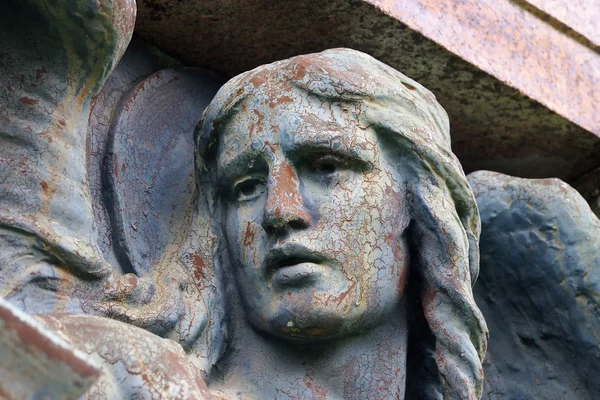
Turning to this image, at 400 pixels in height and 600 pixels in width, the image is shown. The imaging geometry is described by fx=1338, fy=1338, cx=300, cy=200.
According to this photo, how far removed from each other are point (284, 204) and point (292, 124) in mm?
163

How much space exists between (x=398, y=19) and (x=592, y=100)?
655mm

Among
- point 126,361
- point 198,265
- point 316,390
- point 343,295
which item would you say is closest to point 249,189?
point 198,265

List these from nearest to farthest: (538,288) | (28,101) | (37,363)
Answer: (37,363) → (28,101) → (538,288)

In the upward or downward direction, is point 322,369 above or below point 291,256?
below

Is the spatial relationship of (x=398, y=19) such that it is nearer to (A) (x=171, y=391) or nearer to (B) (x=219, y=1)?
(B) (x=219, y=1)

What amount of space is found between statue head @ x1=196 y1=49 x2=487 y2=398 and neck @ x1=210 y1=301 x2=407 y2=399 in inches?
1.4

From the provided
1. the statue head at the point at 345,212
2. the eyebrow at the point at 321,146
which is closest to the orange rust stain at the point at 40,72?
the statue head at the point at 345,212

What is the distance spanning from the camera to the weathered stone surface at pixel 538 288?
2.78 meters

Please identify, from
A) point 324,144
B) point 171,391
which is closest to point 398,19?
point 324,144

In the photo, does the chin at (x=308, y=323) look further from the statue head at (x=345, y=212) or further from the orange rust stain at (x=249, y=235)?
the orange rust stain at (x=249, y=235)

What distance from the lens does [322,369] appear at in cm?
237

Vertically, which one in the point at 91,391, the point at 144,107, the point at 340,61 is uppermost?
the point at 340,61

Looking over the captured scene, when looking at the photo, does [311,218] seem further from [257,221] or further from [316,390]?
[316,390]

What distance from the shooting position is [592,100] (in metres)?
3.15
